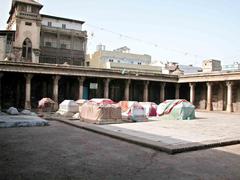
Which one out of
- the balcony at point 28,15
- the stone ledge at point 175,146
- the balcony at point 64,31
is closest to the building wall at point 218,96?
the balcony at point 64,31

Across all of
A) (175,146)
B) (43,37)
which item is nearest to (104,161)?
(175,146)

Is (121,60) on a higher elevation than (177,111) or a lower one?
higher

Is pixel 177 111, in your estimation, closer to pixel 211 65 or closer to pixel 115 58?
pixel 211 65

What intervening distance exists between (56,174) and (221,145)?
6936 mm

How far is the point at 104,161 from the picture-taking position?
715 centimetres

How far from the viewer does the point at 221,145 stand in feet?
32.8

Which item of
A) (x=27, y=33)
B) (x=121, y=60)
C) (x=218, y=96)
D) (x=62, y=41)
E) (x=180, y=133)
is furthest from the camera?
(x=121, y=60)

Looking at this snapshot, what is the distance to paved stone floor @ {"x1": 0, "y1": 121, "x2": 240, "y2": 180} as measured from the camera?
593cm

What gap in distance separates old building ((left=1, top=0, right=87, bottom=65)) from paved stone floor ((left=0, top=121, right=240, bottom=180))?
1162 inches

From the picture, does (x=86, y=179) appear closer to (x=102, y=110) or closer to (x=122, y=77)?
(x=102, y=110)

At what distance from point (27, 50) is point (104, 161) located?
33769 mm

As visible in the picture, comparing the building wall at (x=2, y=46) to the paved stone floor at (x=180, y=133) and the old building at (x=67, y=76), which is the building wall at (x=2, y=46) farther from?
the paved stone floor at (x=180, y=133)

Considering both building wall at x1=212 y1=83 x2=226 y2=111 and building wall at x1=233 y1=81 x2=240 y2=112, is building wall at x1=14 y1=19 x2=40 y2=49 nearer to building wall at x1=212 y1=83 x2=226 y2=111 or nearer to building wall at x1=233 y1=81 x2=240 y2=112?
building wall at x1=212 y1=83 x2=226 y2=111

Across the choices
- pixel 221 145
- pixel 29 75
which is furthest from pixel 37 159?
pixel 29 75
